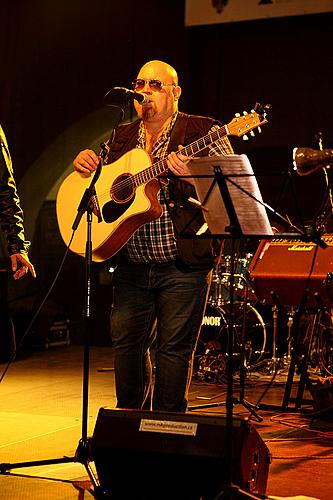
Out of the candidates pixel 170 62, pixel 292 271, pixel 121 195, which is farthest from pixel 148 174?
pixel 170 62

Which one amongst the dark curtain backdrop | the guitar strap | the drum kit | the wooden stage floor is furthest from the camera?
the dark curtain backdrop

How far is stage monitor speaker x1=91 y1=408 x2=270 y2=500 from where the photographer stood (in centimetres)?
355

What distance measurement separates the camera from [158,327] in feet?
14.8

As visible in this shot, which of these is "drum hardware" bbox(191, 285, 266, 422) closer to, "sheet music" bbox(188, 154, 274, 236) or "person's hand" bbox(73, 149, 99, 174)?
"person's hand" bbox(73, 149, 99, 174)

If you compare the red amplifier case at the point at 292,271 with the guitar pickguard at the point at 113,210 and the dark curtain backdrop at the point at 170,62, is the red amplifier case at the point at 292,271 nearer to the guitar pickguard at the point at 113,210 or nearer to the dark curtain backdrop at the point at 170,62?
the guitar pickguard at the point at 113,210

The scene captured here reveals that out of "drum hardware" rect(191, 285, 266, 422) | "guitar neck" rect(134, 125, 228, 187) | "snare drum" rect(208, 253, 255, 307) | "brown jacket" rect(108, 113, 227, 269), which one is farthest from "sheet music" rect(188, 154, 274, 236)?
"snare drum" rect(208, 253, 255, 307)

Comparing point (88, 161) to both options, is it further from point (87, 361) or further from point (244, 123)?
point (87, 361)

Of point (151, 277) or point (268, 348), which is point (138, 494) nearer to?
point (151, 277)

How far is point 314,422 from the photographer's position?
5941mm

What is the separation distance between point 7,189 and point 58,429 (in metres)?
1.80

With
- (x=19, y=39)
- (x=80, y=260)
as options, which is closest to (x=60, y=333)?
(x=80, y=260)

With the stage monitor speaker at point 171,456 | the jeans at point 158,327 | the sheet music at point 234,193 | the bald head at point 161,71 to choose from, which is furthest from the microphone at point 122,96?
the stage monitor speaker at point 171,456

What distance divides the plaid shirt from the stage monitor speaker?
93 cm

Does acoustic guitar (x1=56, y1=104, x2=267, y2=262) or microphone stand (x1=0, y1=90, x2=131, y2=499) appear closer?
microphone stand (x1=0, y1=90, x2=131, y2=499)
